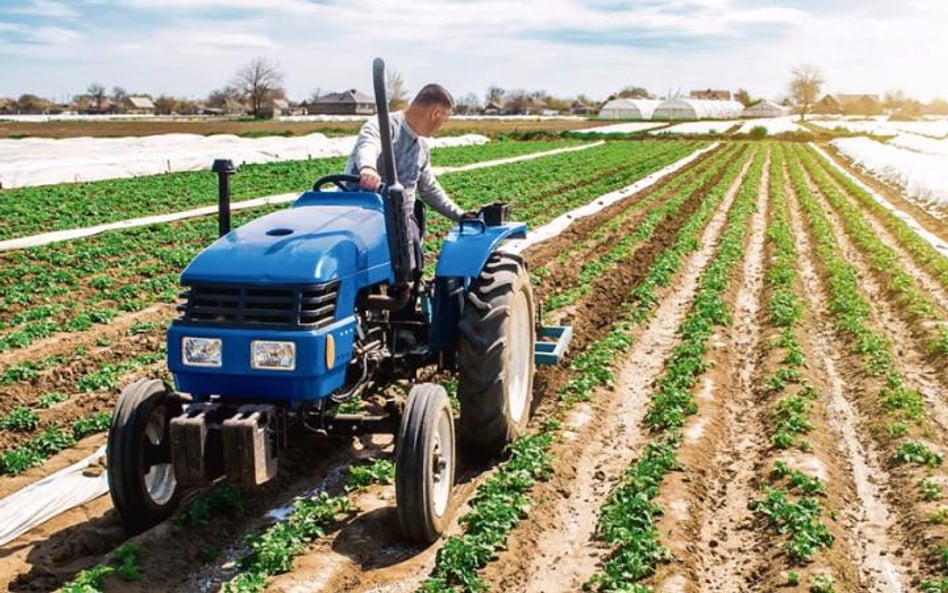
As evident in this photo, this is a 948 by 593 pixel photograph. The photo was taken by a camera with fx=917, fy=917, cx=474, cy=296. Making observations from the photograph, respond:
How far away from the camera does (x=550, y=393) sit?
7613mm

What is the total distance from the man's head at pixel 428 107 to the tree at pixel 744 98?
144 meters

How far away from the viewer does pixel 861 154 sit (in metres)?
39.1

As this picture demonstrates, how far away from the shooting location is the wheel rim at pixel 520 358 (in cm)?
632

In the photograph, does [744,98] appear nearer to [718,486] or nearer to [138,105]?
[138,105]

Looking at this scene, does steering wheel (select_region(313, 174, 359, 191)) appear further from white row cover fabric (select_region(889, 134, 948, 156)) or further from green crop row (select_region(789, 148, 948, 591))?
white row cover fabric (select_region(889, 134, 948, 156))

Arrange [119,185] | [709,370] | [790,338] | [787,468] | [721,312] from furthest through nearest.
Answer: [119,185] → [721,312] → [790,338] → [709,370] → [787,468]

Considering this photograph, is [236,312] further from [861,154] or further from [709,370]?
[861,154]

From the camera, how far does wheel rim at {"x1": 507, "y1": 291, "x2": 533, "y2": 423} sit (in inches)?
249

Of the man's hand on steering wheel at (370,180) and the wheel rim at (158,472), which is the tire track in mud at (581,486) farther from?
the man's hand on steering wheel at (370,180)

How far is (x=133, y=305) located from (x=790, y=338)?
719 cm

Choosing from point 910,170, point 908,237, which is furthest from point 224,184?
point 910,170

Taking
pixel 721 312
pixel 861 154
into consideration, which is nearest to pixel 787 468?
pixel 721 312

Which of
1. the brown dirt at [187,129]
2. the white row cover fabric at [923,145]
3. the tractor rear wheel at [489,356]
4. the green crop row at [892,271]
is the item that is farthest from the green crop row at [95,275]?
the brown dirt at [187,129]

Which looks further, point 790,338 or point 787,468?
point 790,338
